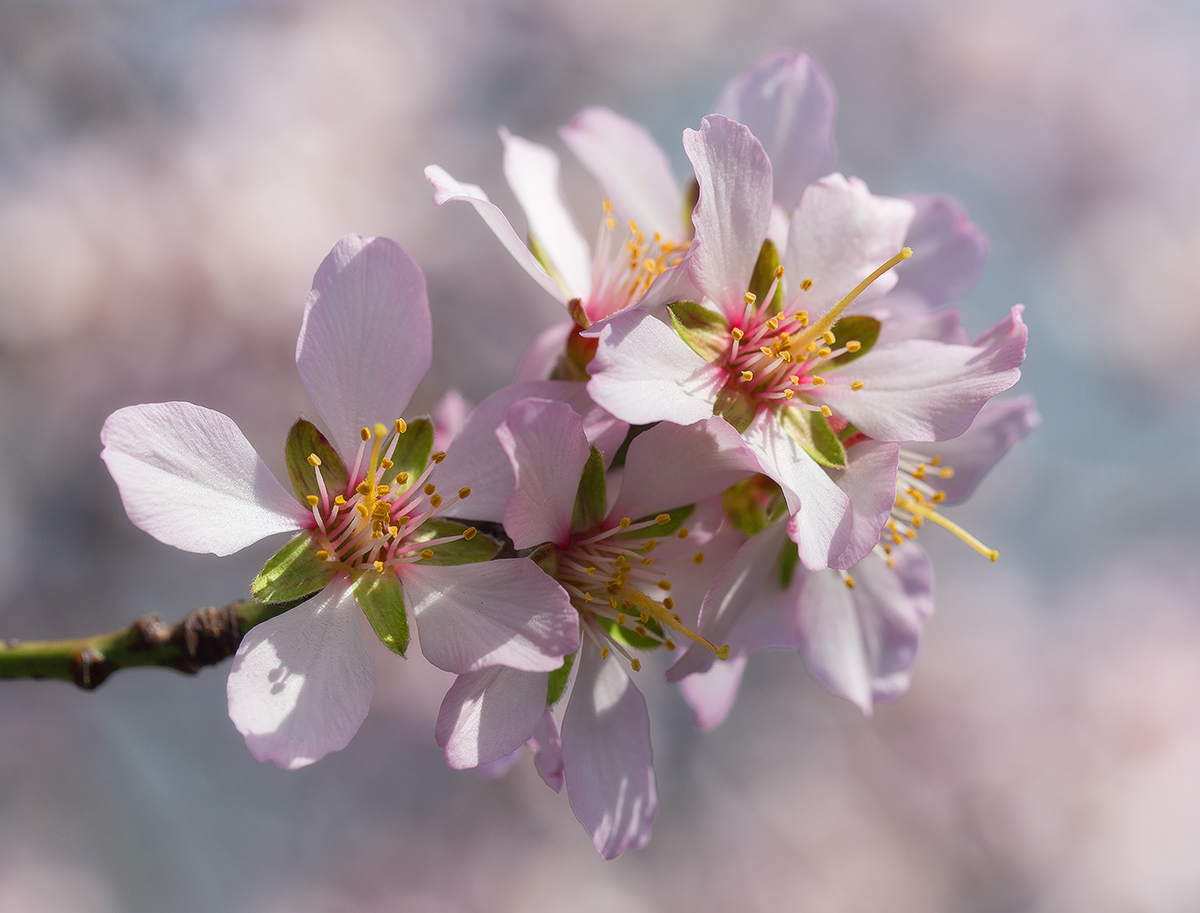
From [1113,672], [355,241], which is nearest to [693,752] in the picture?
[1113,672]

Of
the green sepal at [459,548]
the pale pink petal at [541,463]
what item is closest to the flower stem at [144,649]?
the green sepal at [459,548]

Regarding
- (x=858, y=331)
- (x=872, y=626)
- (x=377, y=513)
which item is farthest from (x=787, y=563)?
(x=377, y=513)

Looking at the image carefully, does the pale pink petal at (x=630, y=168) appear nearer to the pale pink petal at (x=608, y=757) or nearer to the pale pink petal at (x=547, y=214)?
the pale pink petal at (x=547, y=214)

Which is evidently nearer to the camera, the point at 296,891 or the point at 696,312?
the point at 696,312

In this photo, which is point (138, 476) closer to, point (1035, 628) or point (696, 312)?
point (696, 312)

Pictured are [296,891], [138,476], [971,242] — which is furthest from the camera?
[296,891]

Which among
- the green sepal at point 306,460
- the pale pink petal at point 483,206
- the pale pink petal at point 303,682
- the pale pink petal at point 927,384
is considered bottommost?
the pale pink petal at point 303,682
